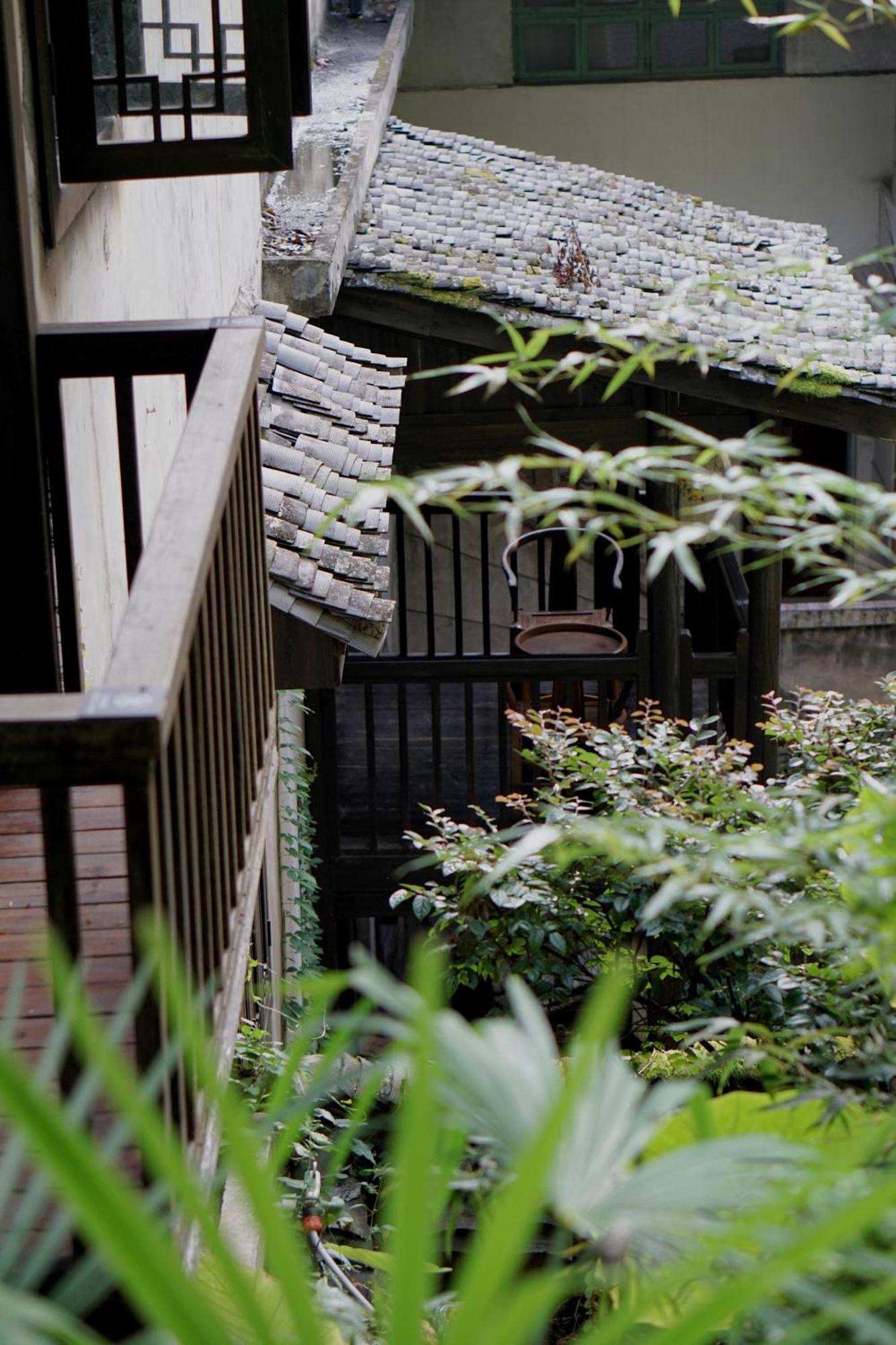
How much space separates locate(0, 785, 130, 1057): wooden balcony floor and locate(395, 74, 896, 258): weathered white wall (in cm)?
1432

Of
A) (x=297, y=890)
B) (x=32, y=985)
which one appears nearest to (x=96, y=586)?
(x=32, y=985)

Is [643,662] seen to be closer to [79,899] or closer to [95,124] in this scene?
[95,124]

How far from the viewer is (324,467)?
5.18 m

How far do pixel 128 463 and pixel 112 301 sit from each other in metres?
1.12

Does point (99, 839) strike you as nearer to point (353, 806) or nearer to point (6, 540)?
point (6, 540)

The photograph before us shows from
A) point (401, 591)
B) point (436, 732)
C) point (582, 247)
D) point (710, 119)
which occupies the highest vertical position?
point (710, 119)

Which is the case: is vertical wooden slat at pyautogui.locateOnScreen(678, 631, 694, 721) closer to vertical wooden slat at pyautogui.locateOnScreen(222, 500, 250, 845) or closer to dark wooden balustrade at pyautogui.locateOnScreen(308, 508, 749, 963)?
dark wooden balustrade at pyautogui.locateOnScreen(308, 508, 749, 963)

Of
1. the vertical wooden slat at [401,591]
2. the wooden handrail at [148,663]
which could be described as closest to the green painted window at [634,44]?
the vertical wooden slat at [401,591]

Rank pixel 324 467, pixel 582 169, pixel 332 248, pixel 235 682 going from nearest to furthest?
1. pixel 235 682
2. pixel 324 467
3. pixel 332 248
4. pixel 582 169

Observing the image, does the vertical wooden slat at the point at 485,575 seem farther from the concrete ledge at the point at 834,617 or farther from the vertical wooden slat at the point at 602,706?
the concrete ledge at the point at 834,617


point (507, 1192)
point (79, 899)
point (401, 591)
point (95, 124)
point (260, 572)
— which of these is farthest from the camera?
point (401, 591)

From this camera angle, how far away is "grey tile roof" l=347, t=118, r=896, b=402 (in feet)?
25.1

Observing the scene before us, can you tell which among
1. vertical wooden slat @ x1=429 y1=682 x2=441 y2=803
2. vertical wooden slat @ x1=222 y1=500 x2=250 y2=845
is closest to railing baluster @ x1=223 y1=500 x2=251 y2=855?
vertical wooden slat @ x1=222 y1=500 x2=250 y2=845

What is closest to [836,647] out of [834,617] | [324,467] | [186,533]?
[834,617]
